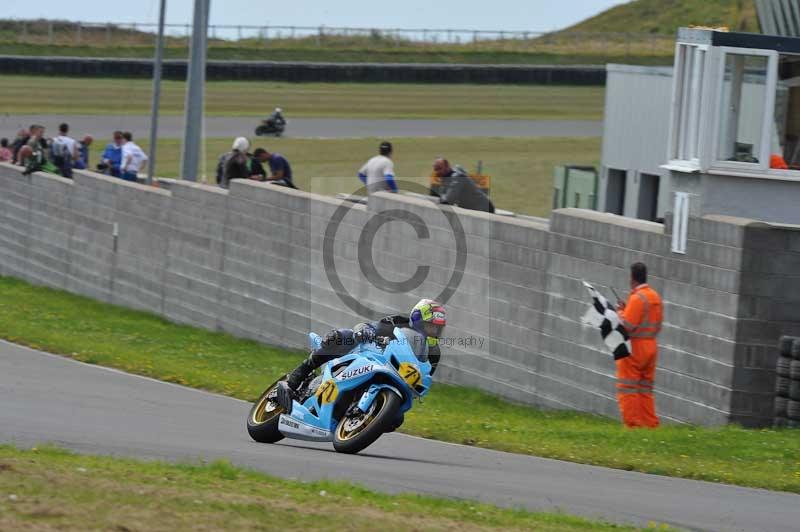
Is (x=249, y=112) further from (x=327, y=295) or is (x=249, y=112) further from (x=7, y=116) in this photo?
(x=327, y=295)

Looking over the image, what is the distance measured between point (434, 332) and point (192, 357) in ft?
32.2

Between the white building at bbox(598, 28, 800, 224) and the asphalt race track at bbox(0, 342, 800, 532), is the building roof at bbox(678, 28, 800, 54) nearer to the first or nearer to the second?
the white building at bbox(598, 28, 800, 224)

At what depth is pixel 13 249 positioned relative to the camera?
3134 centimetres

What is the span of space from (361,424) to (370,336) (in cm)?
72

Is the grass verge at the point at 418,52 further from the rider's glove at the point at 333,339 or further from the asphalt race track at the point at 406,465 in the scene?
the rider's glove at the point at 333,339

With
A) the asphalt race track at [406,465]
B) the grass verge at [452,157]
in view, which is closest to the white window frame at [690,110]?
the asphalt race track at [406,465]

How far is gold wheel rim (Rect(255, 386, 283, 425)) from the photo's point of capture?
11.9m

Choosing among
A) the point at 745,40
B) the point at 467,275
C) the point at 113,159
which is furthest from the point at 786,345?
the point at 113,159

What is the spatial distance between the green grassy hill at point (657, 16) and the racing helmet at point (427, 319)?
9044cm

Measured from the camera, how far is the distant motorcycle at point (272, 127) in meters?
48.5

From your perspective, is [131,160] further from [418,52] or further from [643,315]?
[418,52]

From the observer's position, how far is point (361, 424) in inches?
439

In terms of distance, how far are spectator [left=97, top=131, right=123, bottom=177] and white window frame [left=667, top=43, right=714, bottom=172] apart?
1832 centimetres

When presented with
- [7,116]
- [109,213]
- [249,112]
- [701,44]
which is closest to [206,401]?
[701,44]
